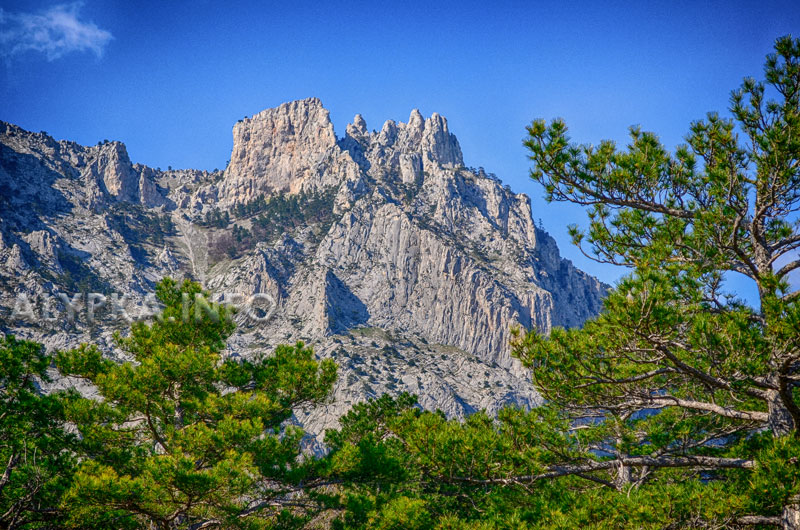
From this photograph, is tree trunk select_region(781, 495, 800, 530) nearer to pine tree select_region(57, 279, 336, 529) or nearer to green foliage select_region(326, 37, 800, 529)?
green foliage select_region(326, 37, 800, 529)

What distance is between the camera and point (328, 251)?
11900 cm

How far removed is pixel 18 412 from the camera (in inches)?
468

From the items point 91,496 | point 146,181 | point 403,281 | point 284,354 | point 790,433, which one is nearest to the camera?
point 790,433

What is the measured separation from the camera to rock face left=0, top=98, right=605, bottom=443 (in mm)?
93812

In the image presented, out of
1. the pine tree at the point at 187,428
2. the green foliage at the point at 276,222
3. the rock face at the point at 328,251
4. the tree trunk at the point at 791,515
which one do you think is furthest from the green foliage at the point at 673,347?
the green foliage at the point at 276,222

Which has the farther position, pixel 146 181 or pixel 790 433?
pixel 146 181

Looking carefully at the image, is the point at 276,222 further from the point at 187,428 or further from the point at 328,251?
the point at 187,428

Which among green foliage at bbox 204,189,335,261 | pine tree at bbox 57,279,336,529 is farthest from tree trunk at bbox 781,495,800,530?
green foliage at bbox 204,189,335,261

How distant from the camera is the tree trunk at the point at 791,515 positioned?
20.9ft

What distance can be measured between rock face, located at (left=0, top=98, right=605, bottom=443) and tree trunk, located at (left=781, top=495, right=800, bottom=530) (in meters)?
77.8

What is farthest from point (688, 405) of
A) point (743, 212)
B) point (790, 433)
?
point (743, 212)

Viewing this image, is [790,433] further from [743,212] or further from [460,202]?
[460,202]

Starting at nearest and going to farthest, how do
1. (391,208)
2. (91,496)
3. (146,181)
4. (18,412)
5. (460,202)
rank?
(91,496) → (18,412) → (391,208) → (460,202) → (146,181)

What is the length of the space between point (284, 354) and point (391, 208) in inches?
4305
